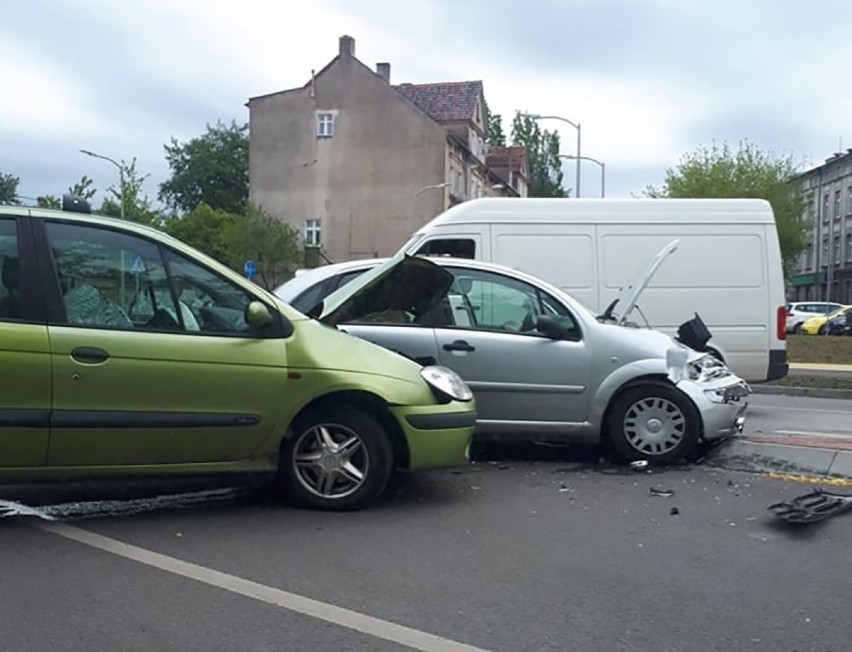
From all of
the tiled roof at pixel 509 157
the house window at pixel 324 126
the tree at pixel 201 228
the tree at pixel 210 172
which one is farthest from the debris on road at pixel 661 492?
the tree at pixel 210 172

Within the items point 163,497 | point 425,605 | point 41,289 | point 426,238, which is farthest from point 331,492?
point 426,238

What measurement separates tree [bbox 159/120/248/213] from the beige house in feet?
101

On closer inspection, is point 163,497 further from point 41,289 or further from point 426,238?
point 426,238

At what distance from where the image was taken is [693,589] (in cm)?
439

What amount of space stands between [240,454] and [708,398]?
3.70 metres

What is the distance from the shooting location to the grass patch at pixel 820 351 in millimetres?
21562

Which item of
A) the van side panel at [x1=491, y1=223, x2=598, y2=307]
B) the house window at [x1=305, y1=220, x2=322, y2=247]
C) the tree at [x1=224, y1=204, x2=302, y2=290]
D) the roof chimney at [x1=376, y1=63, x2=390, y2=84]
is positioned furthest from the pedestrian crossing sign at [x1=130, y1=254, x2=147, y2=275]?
the roof chimney at [x1=376, y1=63, x2=390, y2=84]

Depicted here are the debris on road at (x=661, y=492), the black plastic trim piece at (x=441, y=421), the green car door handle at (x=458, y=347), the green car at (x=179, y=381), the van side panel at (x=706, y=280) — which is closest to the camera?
the green car at (x=179, y=381)

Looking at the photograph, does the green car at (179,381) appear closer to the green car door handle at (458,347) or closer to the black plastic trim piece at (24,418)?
the black plastic trim piece at (24,418)

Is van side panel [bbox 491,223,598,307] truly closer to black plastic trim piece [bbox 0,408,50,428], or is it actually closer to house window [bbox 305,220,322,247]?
black plastic trim piece [bbox 0,408,50,428]

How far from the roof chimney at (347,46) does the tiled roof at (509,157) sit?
69.0ft

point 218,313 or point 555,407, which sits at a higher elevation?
point 218,313

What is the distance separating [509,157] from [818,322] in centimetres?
3357

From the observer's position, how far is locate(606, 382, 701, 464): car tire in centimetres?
716
